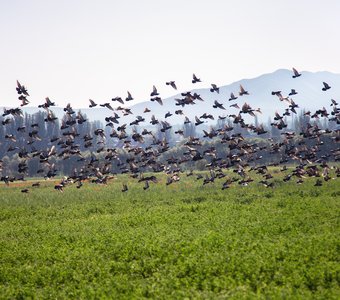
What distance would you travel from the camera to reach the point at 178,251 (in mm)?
20141

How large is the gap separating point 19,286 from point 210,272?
754 centimetres

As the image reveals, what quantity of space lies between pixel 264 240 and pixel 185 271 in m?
5.61

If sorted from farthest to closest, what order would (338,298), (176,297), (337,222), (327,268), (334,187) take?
(334,187), (337,222), (327,268), (176,297), (338,298)

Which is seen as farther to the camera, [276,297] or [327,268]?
[327,268]

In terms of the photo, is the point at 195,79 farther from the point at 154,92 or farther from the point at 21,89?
the point at 21,89

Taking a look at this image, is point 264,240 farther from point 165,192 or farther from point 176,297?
point 165,192

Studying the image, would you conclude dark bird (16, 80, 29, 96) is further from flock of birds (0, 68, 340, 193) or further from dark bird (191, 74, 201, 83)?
dark bird (191, 74, 201, 83)

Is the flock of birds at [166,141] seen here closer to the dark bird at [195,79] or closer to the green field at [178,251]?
the dark bird at [195,79]

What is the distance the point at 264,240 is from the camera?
827 inches

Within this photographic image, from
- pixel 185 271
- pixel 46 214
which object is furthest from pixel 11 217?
pixel 185 271

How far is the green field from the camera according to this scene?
1523 centimetres

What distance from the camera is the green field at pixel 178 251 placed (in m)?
15.2

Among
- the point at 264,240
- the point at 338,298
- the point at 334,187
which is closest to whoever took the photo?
the point at 338,298

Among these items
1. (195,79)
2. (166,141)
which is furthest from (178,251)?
(166,141)
